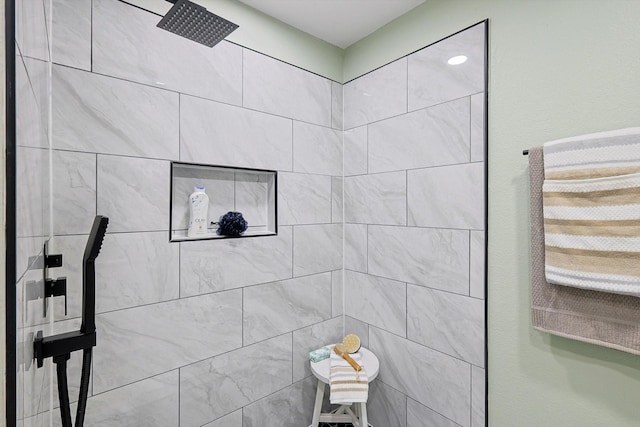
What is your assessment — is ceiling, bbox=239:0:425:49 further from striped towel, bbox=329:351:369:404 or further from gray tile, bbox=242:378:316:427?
gray tile, bbox=242:378:316:427

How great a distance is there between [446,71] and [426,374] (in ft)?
5.03

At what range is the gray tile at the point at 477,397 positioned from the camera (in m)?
1.39

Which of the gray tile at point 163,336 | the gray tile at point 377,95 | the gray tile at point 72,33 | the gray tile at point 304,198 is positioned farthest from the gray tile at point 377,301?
the gray tile at point 72,33

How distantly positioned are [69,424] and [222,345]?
0.81 m

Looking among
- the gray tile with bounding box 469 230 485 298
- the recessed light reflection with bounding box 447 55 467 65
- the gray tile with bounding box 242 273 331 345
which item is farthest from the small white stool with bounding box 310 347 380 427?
the recessed light reflection with bounding box 447 55 467 65

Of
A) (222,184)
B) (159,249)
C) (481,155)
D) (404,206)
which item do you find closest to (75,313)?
(159,249)

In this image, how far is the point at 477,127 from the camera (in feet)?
4.62

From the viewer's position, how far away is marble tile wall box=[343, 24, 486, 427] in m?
1.43

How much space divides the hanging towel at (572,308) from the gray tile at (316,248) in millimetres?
1097

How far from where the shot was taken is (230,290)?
1.56 m

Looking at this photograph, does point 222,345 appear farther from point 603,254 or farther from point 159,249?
point 603,254

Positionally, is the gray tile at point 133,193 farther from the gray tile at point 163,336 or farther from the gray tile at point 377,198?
the gray tile at point 377,198

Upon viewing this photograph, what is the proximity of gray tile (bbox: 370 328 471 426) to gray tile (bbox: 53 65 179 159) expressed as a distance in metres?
1.53

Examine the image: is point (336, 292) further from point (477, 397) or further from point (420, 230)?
point (477, 397)
